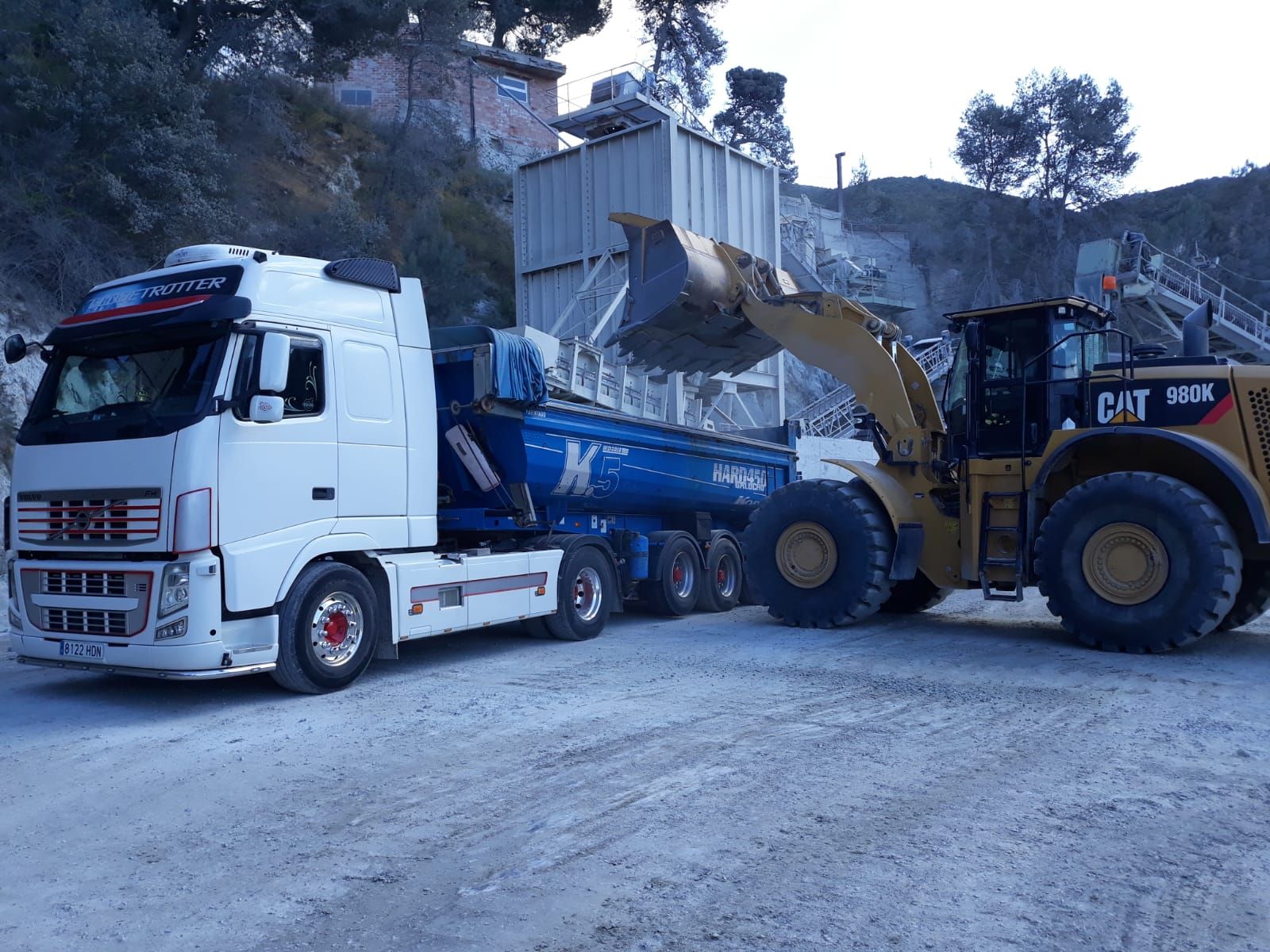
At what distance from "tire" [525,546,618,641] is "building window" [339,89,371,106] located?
30.5 metres

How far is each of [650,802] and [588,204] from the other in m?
17.2

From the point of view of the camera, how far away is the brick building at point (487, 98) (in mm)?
34375

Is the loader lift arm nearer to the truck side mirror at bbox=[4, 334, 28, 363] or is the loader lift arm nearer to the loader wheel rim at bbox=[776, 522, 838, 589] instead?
the loader wheel rim at bbox=[776, 522, 838, 589]

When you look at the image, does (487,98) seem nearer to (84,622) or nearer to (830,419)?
(830,419)

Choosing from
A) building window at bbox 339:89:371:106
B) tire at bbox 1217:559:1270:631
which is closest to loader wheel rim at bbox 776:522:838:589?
tire at bbox 1217:559:1270:631

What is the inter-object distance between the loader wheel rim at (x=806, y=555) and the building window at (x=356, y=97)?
30.8 m

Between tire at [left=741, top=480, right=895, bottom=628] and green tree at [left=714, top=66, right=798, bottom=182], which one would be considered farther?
green tree at [left=714, top=66, right=798, bottom=182]

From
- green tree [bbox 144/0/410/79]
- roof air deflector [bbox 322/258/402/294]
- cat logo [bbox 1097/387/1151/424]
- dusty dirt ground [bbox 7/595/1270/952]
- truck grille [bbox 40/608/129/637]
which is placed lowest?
dusty dirt ground [bbox 7/595/1270/952]

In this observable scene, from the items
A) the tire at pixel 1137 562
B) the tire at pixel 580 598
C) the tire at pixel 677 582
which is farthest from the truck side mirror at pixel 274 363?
the tire at pixel 1137 562

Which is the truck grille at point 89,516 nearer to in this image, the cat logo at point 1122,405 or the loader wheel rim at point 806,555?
the loader wheel rim at point 806,555

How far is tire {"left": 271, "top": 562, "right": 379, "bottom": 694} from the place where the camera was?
23.2 feet

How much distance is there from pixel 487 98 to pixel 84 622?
116ft

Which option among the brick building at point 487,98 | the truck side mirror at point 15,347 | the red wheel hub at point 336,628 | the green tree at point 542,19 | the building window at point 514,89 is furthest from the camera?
the building window at point 514,89

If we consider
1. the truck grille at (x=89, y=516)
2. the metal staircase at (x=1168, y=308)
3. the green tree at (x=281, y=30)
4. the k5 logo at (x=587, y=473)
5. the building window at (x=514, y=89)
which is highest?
the building window at (x=514, y=89)
